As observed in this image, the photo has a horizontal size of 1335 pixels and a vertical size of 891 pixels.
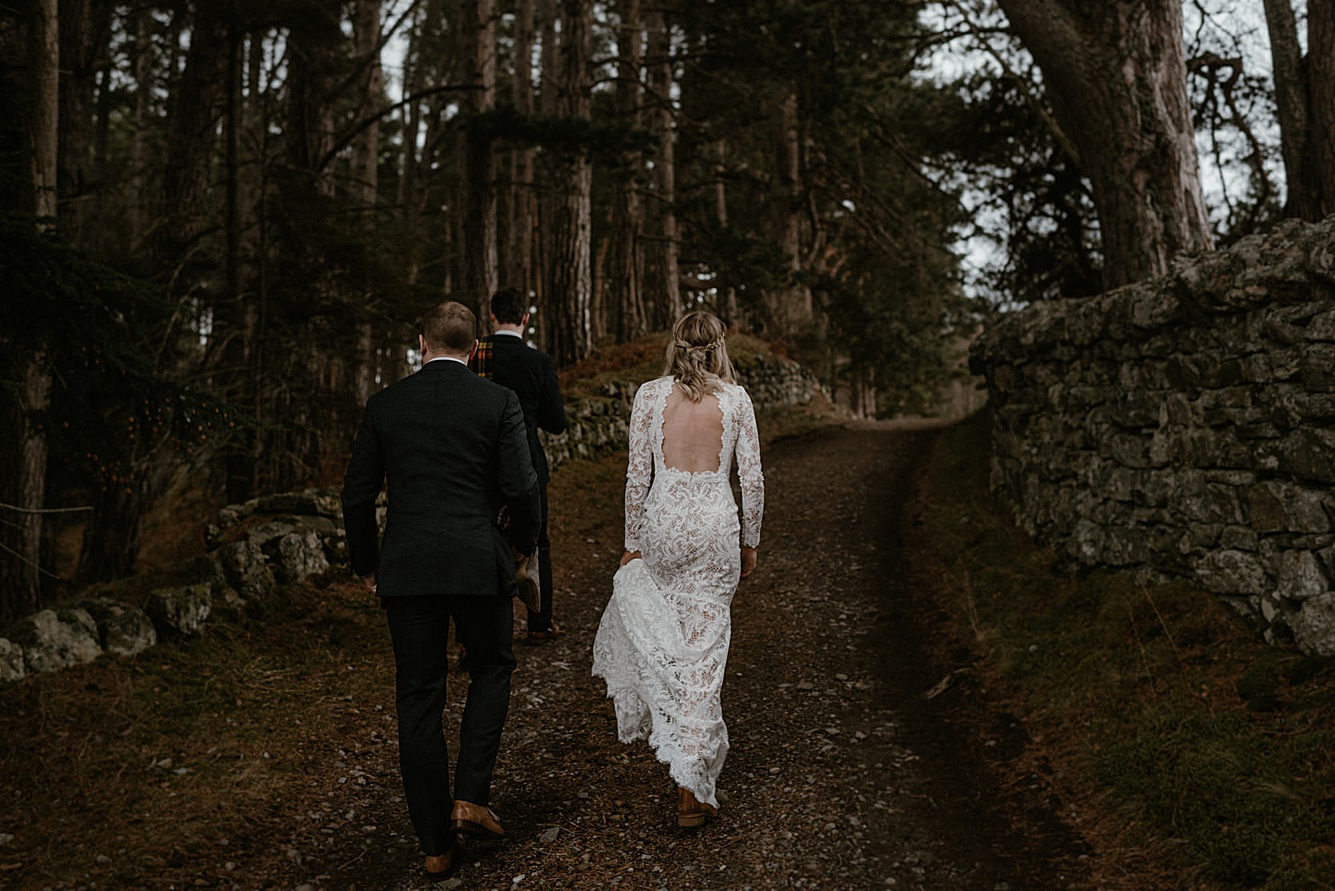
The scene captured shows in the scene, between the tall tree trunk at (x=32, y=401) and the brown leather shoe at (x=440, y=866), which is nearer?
the brown leather shoe at (x=440, y=866)

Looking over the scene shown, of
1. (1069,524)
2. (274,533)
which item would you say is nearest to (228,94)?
(274,533)

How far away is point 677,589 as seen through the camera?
430cm

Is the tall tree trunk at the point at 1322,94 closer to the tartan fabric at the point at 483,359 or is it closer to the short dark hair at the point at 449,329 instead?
the tartan fabric at the point at 483,359

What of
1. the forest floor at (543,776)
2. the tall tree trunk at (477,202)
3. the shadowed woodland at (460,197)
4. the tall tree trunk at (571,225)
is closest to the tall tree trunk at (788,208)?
the shadowed woodland at (460,197)

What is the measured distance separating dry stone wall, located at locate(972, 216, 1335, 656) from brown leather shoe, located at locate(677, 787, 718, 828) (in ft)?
10.0

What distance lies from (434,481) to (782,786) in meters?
2.28

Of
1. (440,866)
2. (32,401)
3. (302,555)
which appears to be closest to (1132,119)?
(302,555)

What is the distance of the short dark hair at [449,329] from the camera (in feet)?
12.6

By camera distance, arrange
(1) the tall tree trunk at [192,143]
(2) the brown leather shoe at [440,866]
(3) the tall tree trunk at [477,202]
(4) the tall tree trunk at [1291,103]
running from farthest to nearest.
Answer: (3) the tall tree trunk at [477,202], (1) the tall tree trunk at [192,143], (4) the tall tree trunk at [1291,103], (2) the brown leather shoe at [440,866]

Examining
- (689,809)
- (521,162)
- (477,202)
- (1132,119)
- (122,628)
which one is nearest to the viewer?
(689,809)

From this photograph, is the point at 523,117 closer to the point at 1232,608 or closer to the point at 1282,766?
the point at 1232,608

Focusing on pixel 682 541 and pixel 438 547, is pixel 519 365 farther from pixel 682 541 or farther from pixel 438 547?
pixel 438 547

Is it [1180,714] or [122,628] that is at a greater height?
[122,628]

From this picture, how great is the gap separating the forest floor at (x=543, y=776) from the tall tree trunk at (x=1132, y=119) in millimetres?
3929
